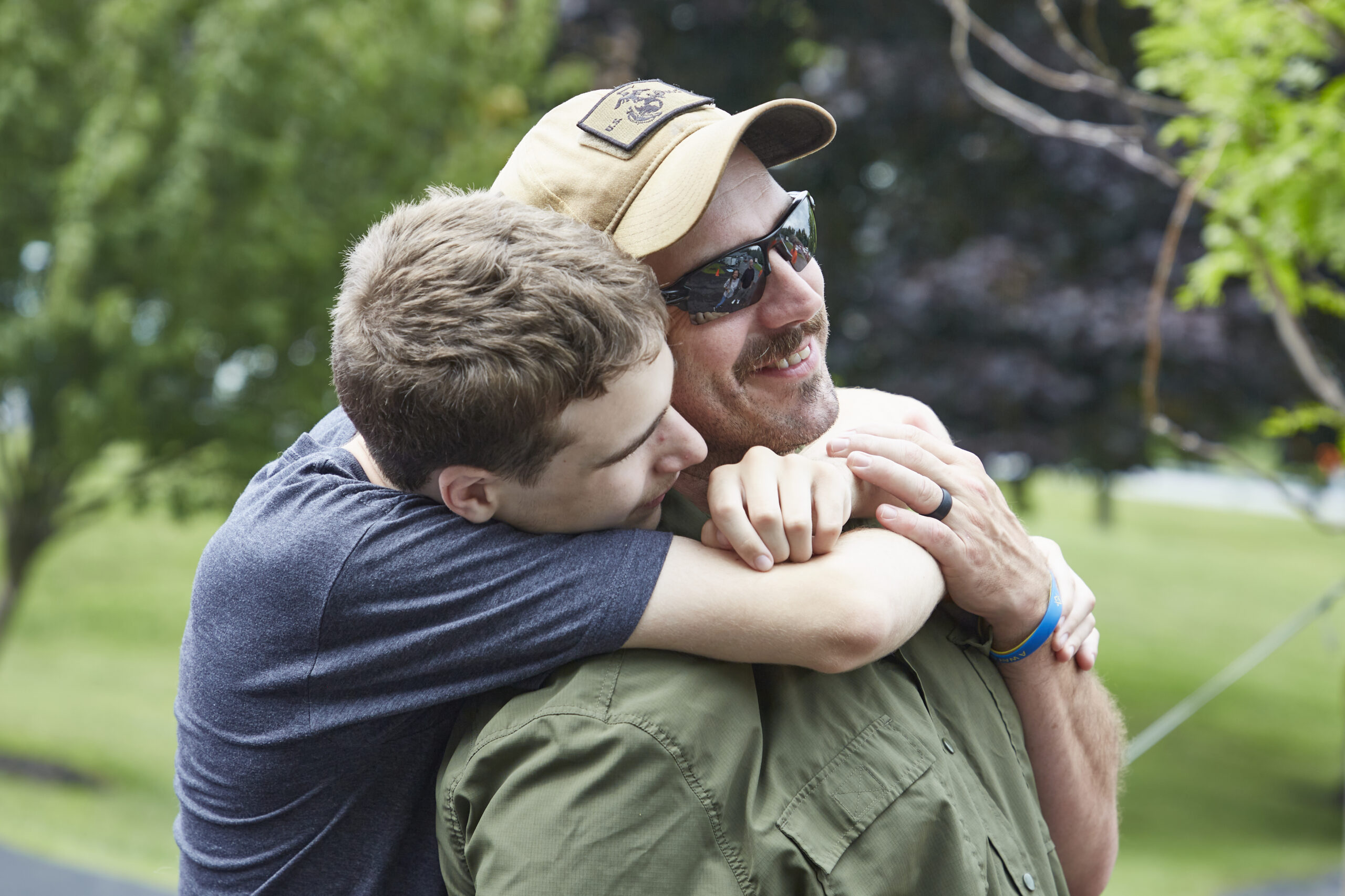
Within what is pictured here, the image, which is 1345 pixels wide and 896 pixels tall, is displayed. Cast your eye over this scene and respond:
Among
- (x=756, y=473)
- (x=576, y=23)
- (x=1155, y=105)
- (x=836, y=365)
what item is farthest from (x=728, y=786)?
(x=576, y=23)

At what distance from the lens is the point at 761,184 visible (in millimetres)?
1976

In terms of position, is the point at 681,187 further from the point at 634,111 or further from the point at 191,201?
the point at 191,201

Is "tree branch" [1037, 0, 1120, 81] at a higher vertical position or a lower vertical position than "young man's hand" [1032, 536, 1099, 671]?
higher

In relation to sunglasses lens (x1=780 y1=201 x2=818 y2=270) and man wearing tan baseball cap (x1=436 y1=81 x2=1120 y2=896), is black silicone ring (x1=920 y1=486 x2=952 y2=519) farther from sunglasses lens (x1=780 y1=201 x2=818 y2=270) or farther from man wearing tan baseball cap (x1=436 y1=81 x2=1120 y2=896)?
sunglasses lens (x1=780 y1=201 x2=818 y2=270)

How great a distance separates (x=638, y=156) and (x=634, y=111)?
4.6 inches

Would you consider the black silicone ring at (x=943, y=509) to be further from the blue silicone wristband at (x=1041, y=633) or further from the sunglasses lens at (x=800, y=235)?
the sunglasses lens at (x=800, y=235)

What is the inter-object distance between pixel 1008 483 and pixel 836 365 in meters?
1.66

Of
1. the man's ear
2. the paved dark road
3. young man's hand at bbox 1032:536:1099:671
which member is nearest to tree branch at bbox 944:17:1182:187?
young man's hand at bbox 1032:536:1099:671

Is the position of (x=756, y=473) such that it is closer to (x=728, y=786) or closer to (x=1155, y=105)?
(x=728, y=786)

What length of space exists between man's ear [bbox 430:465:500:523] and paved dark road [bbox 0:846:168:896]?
731 cm

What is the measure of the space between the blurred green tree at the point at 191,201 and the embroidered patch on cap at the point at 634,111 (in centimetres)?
549

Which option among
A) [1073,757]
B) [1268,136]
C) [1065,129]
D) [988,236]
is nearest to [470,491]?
[1073,757]

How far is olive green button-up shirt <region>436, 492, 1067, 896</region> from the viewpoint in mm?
1383

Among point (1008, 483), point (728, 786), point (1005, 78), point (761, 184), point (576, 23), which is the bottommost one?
point (1008, 483)
